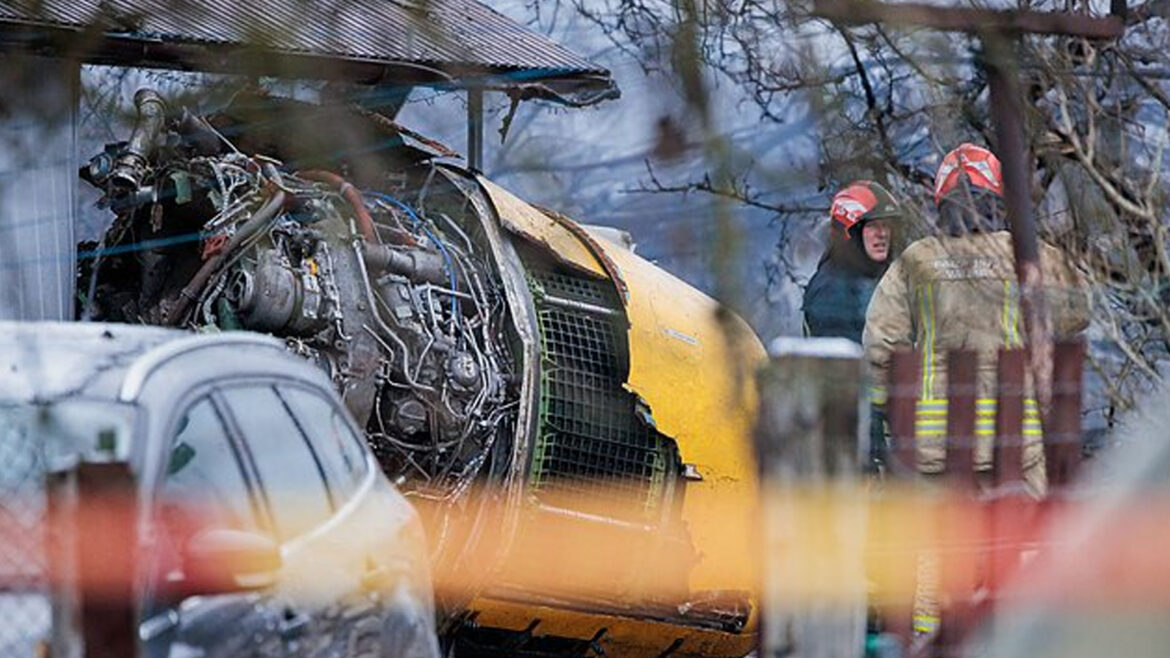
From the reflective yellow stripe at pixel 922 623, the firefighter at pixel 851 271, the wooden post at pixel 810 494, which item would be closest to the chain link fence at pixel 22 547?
the wooden post at pixel 810 494

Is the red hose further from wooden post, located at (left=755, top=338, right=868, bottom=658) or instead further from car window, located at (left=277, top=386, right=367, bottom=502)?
wooden post, located at (left=755, top=338, right=868, bottom=658)

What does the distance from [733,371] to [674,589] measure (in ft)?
16.5

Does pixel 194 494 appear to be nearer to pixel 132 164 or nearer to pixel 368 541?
pixel 368 541

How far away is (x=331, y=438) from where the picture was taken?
6.21 metres

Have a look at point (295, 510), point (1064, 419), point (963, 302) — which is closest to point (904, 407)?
point (1064, 419)

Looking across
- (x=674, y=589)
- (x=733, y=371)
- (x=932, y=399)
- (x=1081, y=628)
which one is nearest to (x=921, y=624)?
(x=932, y=399)

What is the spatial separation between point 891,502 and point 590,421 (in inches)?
124

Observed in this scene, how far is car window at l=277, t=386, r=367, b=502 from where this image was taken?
6.08m

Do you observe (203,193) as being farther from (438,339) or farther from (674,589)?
(674,589)

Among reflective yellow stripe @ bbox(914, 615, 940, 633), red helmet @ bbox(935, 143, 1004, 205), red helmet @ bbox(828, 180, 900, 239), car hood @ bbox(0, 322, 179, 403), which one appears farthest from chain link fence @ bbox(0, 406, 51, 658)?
red helmet @ bbox(828, 180, 900, 239)

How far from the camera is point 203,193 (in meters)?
8.53

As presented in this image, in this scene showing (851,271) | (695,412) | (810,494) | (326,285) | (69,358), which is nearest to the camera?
(810,494)

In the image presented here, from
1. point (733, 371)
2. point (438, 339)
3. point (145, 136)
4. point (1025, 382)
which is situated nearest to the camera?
point (733, 371)

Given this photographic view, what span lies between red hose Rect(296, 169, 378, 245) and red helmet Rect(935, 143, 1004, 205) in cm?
219
